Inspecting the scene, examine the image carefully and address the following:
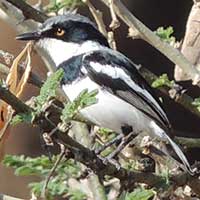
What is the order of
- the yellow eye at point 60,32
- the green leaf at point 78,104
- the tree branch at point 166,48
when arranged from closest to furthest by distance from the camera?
1. the green leaf at point 78,104
2. the tree branch at point 166,48
3. the yellow eye at point 60,32

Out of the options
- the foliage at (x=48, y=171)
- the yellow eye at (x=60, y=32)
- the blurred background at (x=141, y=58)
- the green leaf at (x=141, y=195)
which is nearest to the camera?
the green leaf at (x=141, y=195)

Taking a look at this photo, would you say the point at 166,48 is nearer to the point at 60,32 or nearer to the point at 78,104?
the point at 60,32

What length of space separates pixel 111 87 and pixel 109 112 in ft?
0.31

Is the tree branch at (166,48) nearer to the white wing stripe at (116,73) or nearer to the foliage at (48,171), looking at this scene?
the white wing stripe at (116,73)

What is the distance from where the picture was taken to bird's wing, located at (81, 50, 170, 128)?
330cm

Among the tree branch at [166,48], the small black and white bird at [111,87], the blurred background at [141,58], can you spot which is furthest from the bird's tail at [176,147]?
the blurred background at [141,58]

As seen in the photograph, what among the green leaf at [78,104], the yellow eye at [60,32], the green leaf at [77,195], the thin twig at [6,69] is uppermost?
the green leaf at [78,104]

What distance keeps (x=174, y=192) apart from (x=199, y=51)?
0.67 metres

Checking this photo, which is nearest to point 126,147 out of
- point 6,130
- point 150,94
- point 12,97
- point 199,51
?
point 150,94

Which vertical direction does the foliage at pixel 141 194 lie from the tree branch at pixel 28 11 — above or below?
below

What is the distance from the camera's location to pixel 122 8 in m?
3.09

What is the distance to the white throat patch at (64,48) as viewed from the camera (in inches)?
138

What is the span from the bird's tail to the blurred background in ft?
5.46

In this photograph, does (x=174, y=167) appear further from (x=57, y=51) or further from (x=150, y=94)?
(x=57, y=51)
